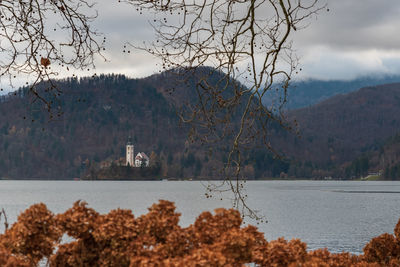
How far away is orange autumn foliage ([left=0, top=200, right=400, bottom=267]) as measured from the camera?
5871 millimetres

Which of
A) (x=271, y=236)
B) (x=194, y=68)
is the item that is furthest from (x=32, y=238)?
(x=271, y=236)

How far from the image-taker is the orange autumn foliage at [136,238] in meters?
5.87

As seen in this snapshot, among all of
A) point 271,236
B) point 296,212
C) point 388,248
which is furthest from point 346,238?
point 388,248

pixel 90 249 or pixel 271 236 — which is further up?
pixel 90 249

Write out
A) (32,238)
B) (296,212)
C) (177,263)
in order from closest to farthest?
(177,263)
(32,238)
(296,212)

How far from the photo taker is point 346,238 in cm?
5462

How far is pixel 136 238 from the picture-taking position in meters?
6.22

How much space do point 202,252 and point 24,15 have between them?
5.83 m

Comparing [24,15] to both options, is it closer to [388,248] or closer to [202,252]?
[202,252]

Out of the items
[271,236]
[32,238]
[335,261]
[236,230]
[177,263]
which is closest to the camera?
[177,263]

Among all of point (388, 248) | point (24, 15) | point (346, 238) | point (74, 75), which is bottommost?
point (346, 238)

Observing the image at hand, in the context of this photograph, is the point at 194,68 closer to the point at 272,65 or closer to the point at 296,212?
the point at 272,65

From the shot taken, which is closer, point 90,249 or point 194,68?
point 90,249

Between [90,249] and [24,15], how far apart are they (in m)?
4.55
